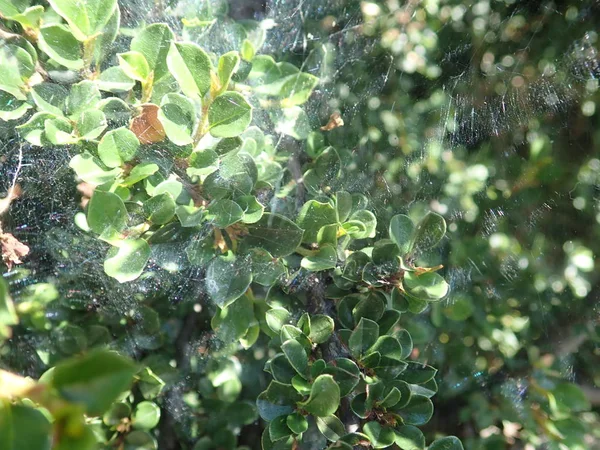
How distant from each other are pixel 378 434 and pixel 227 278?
0.88ft

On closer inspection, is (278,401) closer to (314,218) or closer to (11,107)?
(314,218)

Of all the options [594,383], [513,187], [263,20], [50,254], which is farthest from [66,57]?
[594,383]

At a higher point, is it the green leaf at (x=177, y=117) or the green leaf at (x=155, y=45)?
the green leaf at (x=155, y=45)

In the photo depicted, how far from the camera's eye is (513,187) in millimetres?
1103

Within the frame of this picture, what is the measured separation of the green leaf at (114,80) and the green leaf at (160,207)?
16cm

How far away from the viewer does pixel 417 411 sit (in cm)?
72

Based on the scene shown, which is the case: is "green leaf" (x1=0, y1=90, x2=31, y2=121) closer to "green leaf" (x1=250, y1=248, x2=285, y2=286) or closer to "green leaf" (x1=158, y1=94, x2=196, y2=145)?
"green leaf" (x1=158, y1=94, x2=196, y2=145)

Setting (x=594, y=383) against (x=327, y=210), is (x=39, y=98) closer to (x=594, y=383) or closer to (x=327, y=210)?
(x=327, y=210)

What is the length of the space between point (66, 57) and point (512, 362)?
3.52 feet

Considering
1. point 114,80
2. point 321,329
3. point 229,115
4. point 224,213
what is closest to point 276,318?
point 321,329

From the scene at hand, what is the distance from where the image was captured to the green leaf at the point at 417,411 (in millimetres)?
717

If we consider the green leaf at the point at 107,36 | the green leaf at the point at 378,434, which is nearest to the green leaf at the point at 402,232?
the green leaf at the point at 378,434

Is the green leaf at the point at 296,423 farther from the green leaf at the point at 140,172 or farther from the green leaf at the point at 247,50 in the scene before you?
the green leaf at the point at 247,50

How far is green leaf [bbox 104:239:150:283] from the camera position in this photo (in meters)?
0.65
